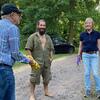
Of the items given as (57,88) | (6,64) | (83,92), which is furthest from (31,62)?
(57,88)

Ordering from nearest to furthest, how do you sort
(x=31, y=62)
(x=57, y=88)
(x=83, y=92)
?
(x=31, y=62)
(x=83, y=92)
(x=57, y=88)

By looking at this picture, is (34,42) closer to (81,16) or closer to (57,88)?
(57,88)

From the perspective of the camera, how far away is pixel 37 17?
33.1 meters

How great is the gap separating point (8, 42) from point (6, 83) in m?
0.59

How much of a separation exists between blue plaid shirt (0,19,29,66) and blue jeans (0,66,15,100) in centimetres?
11

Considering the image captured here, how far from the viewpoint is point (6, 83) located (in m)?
6.06

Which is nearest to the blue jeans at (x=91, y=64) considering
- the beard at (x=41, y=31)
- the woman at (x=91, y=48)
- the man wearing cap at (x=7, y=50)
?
the woman at (x=91, y=48)

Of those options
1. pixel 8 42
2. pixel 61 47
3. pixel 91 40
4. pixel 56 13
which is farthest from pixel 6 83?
pixel 56 13

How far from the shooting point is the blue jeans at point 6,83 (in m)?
6.02

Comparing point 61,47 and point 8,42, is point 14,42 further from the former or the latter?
point 61,47

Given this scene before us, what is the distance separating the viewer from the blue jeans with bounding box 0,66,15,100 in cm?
602

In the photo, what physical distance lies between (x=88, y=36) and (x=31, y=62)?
10.9 ft

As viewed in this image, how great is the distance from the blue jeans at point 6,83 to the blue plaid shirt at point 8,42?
0.11 m

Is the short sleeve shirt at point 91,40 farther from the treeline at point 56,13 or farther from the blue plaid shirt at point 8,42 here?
the treeline at point 56,13
